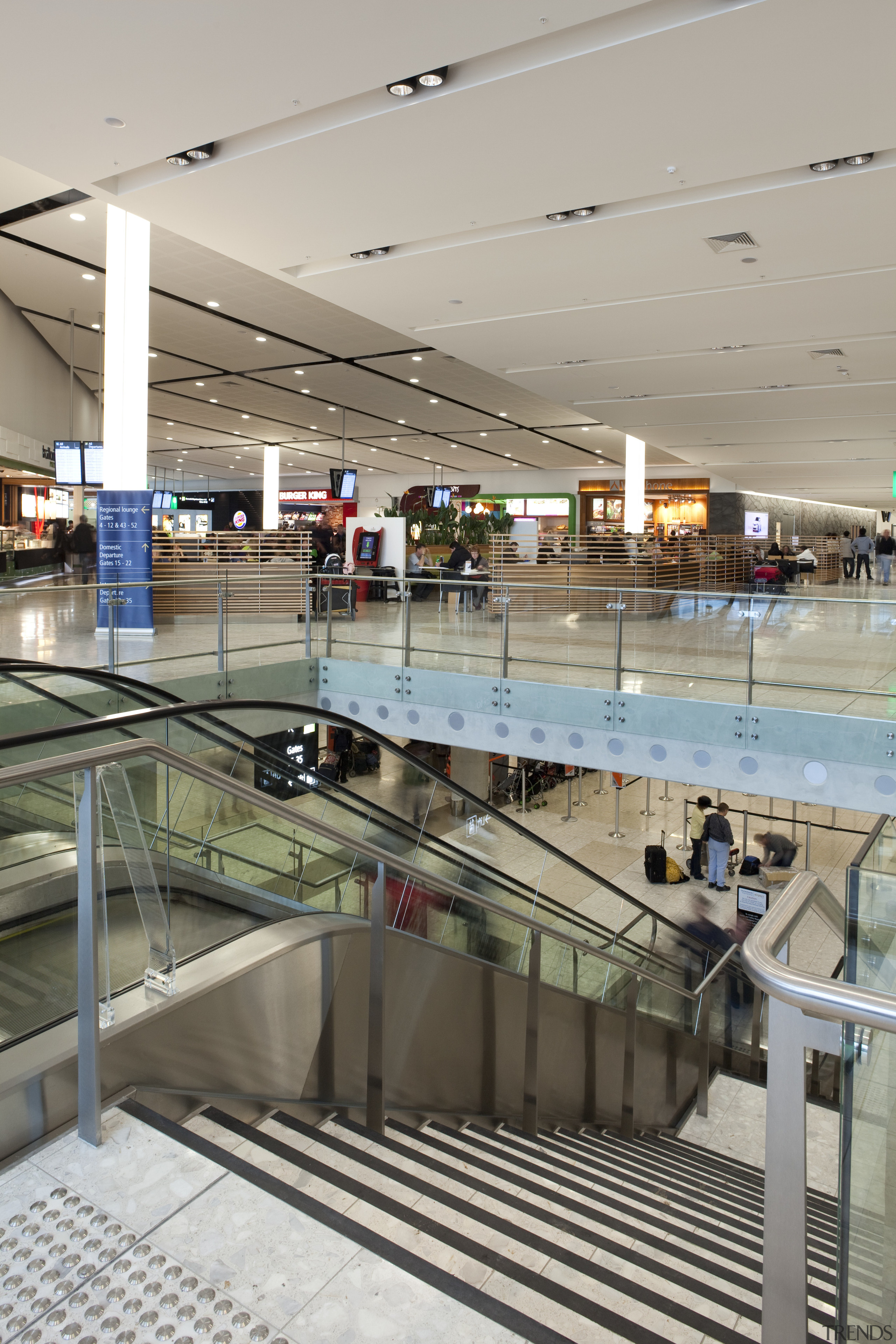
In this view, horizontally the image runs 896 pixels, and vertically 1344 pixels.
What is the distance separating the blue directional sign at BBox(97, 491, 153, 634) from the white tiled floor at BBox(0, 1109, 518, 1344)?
289 inches

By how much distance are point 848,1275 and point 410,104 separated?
5834mm

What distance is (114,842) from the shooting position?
212cm

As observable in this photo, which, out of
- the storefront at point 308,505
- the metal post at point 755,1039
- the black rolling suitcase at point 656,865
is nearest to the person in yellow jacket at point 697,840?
the black rolling suitcase at point 656,865

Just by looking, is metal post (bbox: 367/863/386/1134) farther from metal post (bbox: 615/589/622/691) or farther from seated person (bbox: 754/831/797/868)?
seated person (bbox: 754/831/797/868)

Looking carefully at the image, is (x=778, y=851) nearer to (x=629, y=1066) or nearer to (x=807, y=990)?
(x=629, y=1066)

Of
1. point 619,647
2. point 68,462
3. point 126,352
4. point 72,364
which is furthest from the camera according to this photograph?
point 72,364

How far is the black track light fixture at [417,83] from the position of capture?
4945 millimetres

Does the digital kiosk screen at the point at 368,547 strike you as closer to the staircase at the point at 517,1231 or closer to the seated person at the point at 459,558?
the seated person at the point at 459,558

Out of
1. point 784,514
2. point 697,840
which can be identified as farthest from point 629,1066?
point 784,514

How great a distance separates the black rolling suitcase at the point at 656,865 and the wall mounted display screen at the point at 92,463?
33.7ft

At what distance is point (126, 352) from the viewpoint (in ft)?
30.5

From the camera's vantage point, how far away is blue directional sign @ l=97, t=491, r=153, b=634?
9.18 meters

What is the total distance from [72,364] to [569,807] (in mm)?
11703

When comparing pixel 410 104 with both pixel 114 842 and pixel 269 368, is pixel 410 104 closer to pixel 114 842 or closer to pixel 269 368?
pixel 114 842
